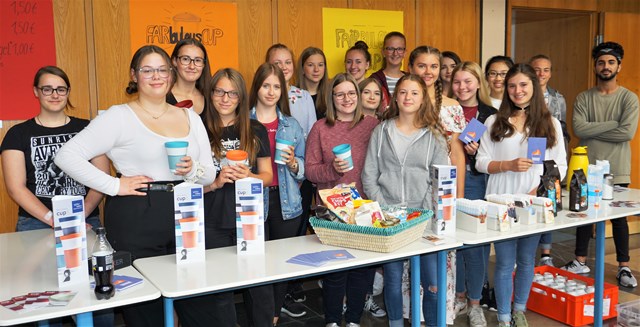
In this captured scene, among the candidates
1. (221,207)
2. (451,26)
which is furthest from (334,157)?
(451,26)

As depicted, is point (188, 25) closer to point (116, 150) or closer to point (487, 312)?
point (116, 150)

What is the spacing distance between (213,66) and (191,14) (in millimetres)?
427

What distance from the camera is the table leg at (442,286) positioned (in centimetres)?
253

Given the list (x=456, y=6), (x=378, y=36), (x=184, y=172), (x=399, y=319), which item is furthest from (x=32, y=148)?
(x=456, y=6)

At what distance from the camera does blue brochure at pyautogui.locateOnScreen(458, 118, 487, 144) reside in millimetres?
3137

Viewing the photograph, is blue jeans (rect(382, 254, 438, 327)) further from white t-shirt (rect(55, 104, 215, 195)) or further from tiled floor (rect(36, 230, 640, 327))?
white t-shirt (rect(55, 104, 215, 195))

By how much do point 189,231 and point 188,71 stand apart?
4.10 ft

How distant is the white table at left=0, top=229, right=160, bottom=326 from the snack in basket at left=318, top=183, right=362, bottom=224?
862 mm

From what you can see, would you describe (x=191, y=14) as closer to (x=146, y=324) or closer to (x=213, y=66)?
(x=213, y=66)

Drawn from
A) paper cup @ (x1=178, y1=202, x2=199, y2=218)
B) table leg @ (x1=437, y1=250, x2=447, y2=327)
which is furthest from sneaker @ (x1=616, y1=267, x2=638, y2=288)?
paper cup @ (x1=178, y1=202, x2=199, y2=218)

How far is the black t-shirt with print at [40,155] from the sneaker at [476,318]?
8.08 feet

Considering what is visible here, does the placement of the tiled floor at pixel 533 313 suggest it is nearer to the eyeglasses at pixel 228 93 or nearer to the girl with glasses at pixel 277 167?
the girl with glasses at pixel 277 167

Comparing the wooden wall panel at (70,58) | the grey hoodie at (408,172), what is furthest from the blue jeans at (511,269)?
the wooden wall panel at (70,58)

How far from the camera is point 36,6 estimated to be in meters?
3.78
